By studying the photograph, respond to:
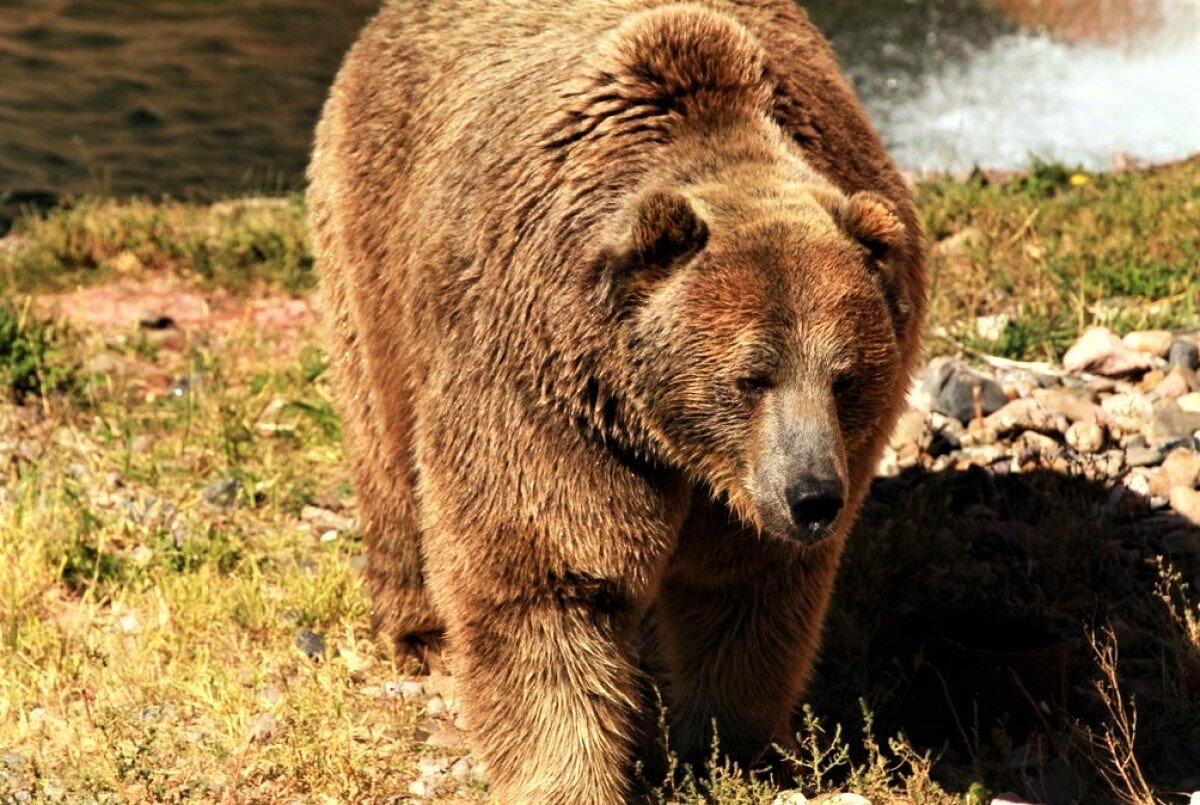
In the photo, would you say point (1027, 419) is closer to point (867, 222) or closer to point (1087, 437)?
point (1087, 437)

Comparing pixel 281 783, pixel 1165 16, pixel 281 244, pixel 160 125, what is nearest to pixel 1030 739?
pixel 281 783

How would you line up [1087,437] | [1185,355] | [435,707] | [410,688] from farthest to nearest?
1. [1185,355]
2. [1087,437]
3. [410,688]
4. [435,707]

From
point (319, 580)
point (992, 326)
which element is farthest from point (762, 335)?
point (992, 326)

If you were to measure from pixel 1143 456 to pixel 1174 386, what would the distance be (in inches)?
20.2

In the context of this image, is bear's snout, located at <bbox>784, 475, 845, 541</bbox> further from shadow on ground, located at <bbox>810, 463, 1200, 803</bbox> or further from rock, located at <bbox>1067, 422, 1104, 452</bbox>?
rock, located at <bbox>1067, 422, 1104, 452</bbox>

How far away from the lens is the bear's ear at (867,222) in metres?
4.41

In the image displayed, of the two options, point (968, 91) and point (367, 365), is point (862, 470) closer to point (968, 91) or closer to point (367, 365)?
point (367, 365)

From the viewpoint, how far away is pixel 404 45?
6.04 m

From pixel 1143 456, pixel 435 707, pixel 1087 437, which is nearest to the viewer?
pixel 435 707

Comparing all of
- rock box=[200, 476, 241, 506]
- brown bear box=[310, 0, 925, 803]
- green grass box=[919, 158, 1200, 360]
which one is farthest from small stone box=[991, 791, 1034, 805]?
rock box=[200, 476, 241, 506]

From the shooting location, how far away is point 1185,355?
744 cm

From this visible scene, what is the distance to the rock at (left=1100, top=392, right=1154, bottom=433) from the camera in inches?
284

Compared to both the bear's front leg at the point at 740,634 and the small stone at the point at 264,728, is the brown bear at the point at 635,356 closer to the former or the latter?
the bear's front leg at the point at 740,634

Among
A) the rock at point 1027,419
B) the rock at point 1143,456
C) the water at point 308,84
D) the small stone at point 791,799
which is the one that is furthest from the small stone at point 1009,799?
the water at point 308,84
